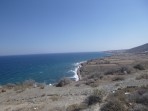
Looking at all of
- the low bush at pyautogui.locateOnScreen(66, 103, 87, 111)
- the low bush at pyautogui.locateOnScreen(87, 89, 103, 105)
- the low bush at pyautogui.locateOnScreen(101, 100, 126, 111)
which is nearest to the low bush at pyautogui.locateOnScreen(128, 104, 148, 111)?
the low bush at pyautogui.locateOnScreen(101, 100, 126, 111)

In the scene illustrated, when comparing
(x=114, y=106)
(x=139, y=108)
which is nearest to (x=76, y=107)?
(x=114, y=106)

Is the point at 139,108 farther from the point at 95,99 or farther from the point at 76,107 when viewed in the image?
the point at 76,107

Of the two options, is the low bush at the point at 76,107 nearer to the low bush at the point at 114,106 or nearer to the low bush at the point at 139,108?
the low bush at the point at 114,106

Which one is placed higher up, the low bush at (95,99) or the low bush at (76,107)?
the low bush at (95,99)

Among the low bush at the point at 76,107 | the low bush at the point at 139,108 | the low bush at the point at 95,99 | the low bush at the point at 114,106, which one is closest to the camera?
the low bush at the point at 139,108

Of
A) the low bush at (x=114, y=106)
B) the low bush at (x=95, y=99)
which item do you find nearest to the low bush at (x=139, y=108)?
the low bush at (x=114, y=106)

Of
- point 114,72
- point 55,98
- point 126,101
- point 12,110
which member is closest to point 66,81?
point 114,72

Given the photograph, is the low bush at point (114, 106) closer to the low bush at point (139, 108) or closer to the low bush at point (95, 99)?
the low bush at point (139, 108)

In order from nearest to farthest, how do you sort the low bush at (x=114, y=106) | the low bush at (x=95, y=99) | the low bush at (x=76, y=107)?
1. the low bush at (x=114, y=106)
2. the low bush at (x=76, y=107)
3. the low bush at (x=95, y=99)

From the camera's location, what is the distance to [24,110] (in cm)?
1605

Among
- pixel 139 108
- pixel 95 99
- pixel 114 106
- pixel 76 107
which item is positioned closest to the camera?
pixel 139 108

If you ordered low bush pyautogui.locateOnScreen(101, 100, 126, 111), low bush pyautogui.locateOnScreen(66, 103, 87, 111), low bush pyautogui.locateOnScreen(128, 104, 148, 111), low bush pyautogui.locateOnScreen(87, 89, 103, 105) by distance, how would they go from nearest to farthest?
1. low bush pyautogui.locateOnScreen(128, 104, 148, 111)
2. low bush pyautogui.locateOnScreen(101, 100, 126, 111)
3. low bush pyautogui.locateOnScreen(66, 103, 87, 111)
4. low bush pyautogui.locateOnScreen(87, 89, 103, 105)

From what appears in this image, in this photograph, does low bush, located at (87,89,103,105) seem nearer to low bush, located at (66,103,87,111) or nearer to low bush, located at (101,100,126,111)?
low bush, located at (66,103,87,111)

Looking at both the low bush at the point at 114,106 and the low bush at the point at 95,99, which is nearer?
the low bush at the point at 114,106
